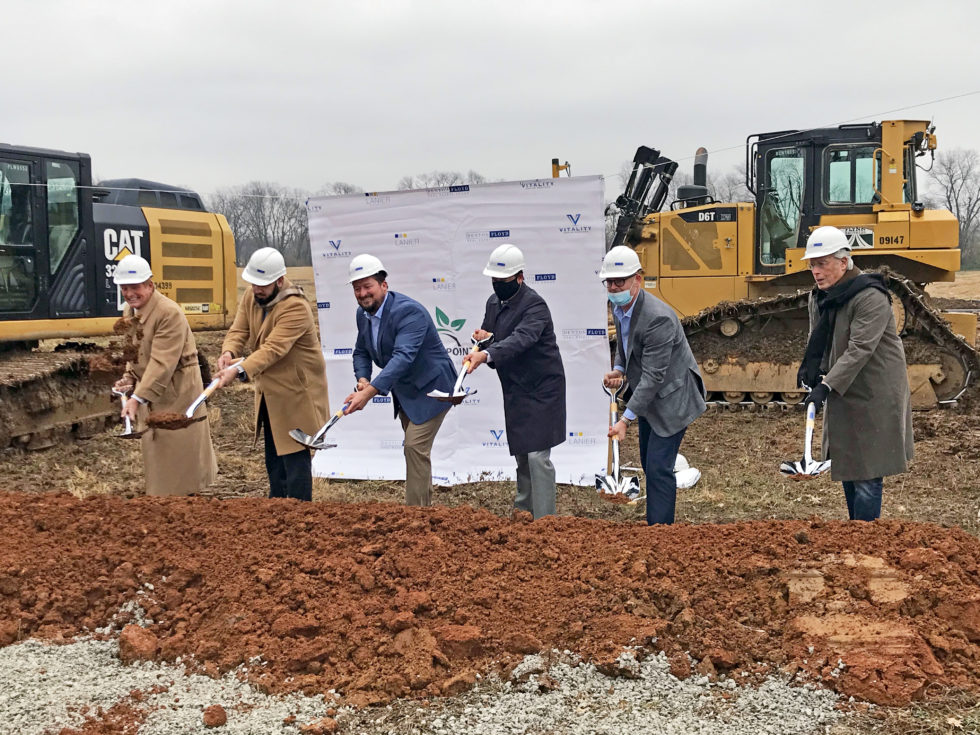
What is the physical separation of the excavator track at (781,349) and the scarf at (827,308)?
18.4ft

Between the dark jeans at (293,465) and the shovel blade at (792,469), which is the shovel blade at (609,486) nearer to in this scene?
the shovel blade at (792,469)

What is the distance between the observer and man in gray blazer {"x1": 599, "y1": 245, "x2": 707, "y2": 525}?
521 centimetres

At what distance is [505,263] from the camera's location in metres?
5.81

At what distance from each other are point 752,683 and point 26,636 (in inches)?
110

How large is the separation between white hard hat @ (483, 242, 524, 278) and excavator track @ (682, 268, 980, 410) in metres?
5.59

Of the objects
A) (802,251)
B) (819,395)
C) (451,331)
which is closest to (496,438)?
(451,331)

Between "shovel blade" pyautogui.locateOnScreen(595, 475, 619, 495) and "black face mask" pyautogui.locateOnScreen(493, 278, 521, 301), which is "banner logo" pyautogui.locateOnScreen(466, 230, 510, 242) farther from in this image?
"shovel blade" pyautogui.locateOnScreen(595, 475, 619, 495)

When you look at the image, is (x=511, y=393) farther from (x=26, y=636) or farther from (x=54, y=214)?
(x=54, y=214)

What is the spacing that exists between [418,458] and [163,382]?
5.42 feet

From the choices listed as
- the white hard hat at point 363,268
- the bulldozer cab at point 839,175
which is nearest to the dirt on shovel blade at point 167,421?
the white hard hat at point 363,268

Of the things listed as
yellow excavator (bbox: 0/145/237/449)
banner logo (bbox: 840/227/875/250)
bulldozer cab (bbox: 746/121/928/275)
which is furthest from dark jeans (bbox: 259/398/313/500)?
banner logo (bbox: 840/227/875/250)

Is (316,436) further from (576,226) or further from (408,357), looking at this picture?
(576,226)

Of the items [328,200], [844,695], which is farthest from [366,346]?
[844,695]

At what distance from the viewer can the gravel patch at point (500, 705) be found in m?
2.96
